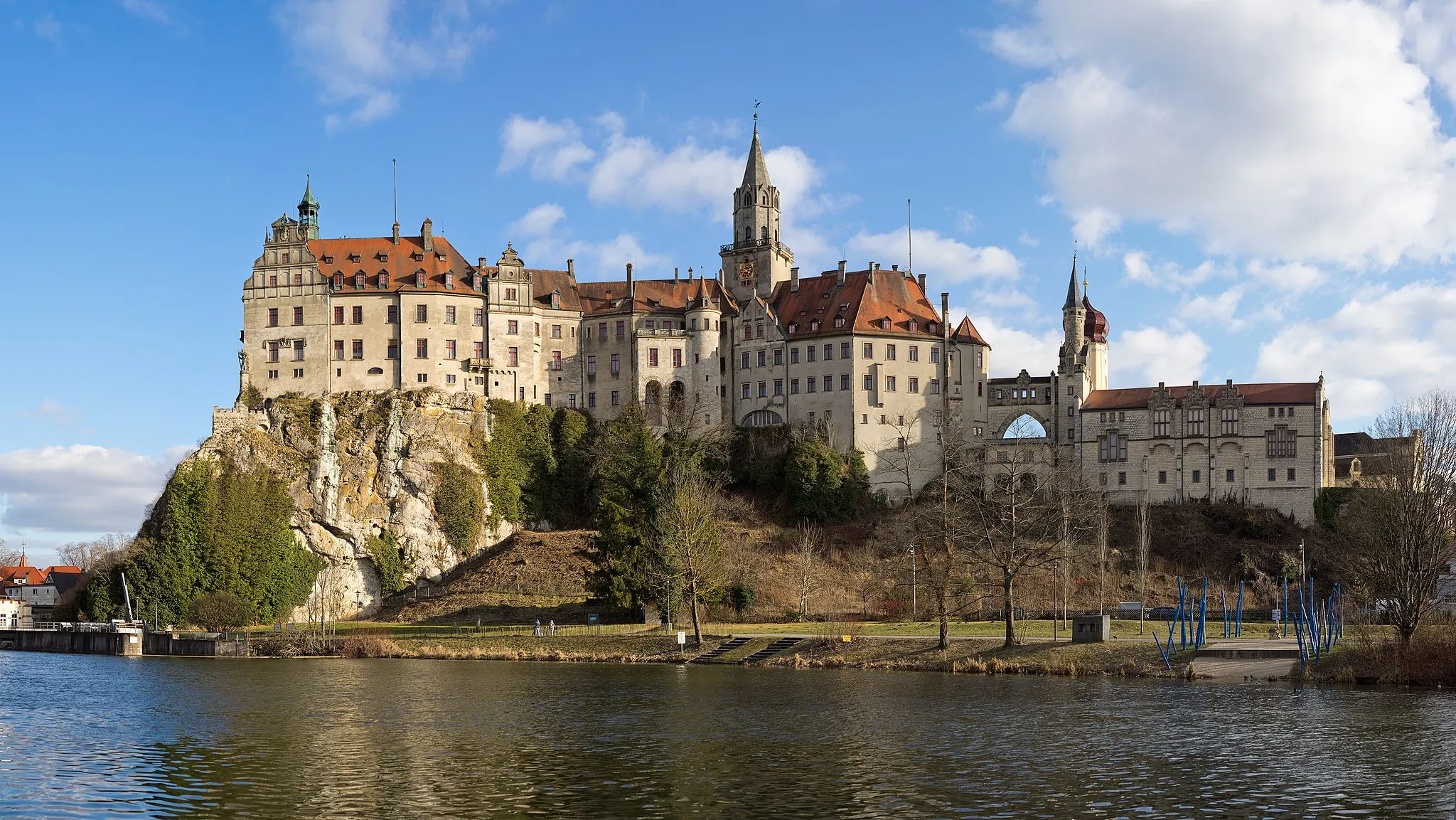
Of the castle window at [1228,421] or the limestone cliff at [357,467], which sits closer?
the limestone cliff at [357,467]

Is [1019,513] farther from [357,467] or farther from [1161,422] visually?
[357,467]

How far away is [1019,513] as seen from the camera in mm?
78500

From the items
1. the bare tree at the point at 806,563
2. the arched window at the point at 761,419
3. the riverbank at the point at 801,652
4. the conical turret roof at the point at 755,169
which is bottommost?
the riverbank at the point at 801,652

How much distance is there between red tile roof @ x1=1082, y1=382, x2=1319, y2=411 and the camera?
297 feet

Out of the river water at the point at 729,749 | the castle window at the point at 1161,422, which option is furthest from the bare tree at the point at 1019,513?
the river water at the point at 729,749

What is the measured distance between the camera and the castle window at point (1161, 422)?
306 ft

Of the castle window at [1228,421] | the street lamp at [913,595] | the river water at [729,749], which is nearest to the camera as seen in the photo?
the river water at [729,749]

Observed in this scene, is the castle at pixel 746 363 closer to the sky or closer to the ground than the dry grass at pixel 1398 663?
closer to the sky

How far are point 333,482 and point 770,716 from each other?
186 ft

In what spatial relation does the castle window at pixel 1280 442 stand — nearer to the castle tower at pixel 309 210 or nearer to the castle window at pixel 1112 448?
the castle window at pixel 1112 448

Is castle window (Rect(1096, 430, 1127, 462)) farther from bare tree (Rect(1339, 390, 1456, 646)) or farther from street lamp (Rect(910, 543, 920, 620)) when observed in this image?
bare tree (Rect(1339, 390, 1456, 646))

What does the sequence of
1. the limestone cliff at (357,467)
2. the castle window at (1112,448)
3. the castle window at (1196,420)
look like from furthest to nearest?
the castle window at (1112,448)
the castle window at (1196,420)
the limestone cliff at (357,467)

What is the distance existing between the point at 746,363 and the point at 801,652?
42.4 m

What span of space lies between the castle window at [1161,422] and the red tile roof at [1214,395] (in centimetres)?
107
